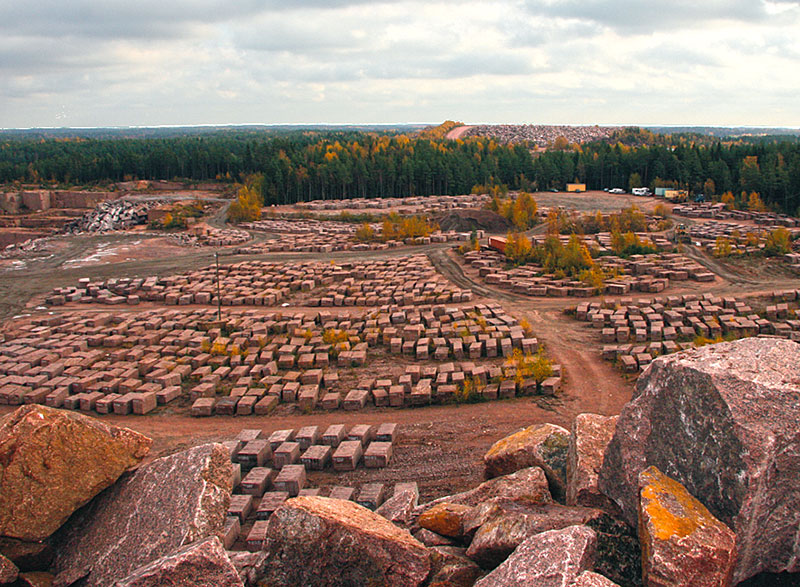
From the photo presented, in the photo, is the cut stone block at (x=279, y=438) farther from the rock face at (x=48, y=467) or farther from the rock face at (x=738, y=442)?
the rock face at (x=738, y=442)

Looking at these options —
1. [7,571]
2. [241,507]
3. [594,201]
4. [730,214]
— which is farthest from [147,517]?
[594,201]

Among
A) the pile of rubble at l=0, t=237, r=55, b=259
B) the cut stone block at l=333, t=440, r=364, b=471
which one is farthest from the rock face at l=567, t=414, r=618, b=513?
the pile of rubble at l=0, t=237, r=55, b=259

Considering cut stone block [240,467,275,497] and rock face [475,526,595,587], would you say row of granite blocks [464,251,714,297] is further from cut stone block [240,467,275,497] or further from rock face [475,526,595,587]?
rock face [475,526,595,587]

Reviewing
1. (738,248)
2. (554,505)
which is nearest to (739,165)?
(738,248)

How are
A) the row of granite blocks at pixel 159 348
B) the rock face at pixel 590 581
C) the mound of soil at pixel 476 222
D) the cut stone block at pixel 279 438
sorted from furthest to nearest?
the mound of soil at pixel 476 222, the row of granite blocks at pixel 159 348, the cut stone block at pixel 279 438, the rock face at pixel 590 581

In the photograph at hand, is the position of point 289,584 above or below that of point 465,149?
below

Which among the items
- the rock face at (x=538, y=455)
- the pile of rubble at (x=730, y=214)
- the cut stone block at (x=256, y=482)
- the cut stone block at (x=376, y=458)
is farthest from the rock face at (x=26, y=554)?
the pile of rubble at (x=730, y=214)

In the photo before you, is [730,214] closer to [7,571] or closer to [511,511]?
[511,511]

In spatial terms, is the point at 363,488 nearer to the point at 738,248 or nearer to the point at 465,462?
the point at 465,462
